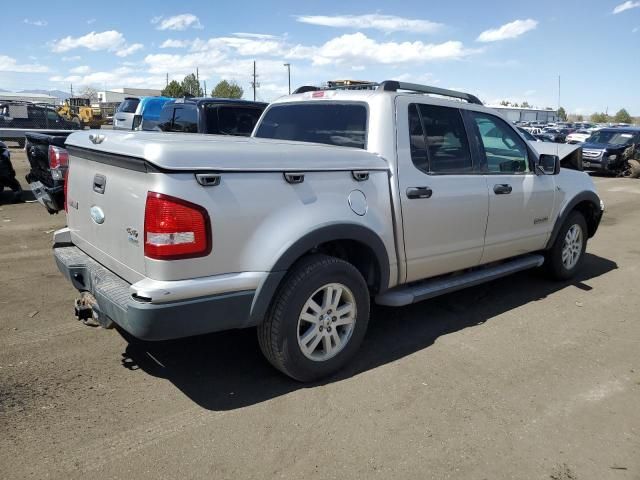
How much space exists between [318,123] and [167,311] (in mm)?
2196

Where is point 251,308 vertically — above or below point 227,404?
above

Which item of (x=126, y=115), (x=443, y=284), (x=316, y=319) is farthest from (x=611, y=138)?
(x=316, y=319)

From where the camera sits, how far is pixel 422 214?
3.94m

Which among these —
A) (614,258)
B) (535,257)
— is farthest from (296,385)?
(614,258)

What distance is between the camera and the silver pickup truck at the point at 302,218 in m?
2.82

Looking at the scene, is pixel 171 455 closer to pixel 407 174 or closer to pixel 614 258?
pixel 407 174

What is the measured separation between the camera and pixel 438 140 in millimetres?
4188

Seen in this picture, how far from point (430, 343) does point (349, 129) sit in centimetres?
179

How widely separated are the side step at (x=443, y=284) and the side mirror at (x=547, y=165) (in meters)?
0.88

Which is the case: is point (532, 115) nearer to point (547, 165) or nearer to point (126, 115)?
point (126, 115)

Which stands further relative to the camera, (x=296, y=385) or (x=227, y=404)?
(x=296, y=385)

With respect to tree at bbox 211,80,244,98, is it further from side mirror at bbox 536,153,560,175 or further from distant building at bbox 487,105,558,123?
side mirror at bbox 536,153,560,175

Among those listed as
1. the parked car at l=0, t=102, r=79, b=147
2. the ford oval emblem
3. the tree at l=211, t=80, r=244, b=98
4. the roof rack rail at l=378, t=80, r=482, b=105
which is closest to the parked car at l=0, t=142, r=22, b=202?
the ford oval emblem

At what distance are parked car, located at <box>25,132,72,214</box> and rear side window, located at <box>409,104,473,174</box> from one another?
4182 millimetres
